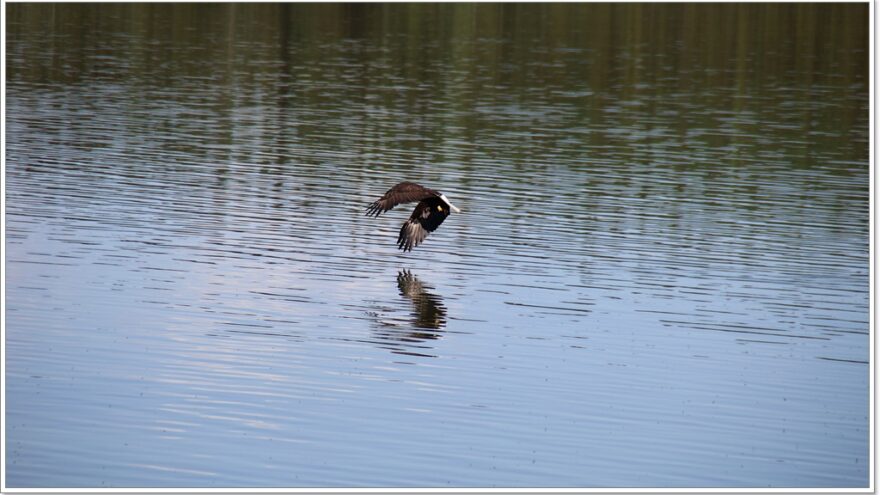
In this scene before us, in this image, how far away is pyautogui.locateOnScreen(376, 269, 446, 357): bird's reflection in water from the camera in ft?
70.2

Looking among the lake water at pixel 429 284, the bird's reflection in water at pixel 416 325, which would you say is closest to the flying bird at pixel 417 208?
the lake water at pixel 429 284

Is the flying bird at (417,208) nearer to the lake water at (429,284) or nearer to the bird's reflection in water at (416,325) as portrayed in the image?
the lake water at (429,284)

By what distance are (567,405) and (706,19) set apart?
70995mm

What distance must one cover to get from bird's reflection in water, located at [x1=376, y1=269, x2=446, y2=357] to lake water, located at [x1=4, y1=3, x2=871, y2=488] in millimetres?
86

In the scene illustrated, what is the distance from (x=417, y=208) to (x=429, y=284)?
7.71 feet

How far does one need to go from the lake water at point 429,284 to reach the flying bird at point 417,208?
503mm

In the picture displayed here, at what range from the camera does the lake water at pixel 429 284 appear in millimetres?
17359

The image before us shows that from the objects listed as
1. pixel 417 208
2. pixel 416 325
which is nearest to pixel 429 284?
pixel 417 208

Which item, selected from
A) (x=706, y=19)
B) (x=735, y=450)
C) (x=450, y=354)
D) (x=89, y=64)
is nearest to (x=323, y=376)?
(x=450, y=354)

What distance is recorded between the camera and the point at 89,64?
57156 millimetres

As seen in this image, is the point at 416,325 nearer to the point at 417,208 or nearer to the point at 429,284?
the point at 429,284

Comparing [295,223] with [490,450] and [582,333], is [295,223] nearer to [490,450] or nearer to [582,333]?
[582,333]

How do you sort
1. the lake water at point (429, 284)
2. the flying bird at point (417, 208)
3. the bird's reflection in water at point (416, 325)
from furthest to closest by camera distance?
the flying bird at point (417, 208), the bird's reflection in water at point (416, 325), the lake water at point (429, 284)

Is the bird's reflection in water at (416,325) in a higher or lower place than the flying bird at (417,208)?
lower
